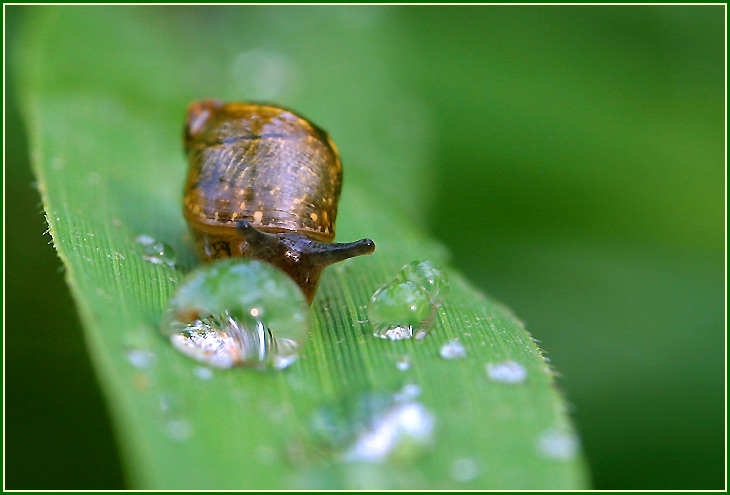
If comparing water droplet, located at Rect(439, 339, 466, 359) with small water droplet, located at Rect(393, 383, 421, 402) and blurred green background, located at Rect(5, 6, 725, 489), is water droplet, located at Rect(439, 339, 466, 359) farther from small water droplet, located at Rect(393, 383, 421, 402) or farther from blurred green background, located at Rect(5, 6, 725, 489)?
blurred green background, located at Rect(5, 6, 725, 489)

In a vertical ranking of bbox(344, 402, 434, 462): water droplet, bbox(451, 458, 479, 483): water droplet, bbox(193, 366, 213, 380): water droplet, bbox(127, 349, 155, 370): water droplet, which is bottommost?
bbox(451, 458, 479, 483): water droplet

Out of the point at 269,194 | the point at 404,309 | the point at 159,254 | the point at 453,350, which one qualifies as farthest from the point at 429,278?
the point at 159,254

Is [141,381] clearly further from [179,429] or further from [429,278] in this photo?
[429,278]

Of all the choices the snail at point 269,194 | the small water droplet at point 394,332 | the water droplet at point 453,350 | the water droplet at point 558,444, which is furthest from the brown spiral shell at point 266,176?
the water droplet at point 558,444

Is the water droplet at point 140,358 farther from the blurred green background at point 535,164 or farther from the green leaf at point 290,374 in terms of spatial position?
the blurred green background at point 535,164

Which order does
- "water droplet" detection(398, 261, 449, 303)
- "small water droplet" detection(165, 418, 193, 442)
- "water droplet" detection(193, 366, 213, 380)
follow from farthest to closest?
"water droplet" detection(398, 261, 449, 303) → "water droplet" detection(193, 366, 213, 380) → "small water droplet" detection(165, 418, 193, 442)

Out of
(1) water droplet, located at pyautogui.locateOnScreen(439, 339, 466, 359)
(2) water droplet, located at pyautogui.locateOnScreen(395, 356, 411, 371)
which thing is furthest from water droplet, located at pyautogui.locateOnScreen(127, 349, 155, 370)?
(1) water droplet, located at pyautogui.locateOnScreen(439, 339, 466, 359)

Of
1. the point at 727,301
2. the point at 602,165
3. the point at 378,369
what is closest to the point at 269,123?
the point at 378,369
